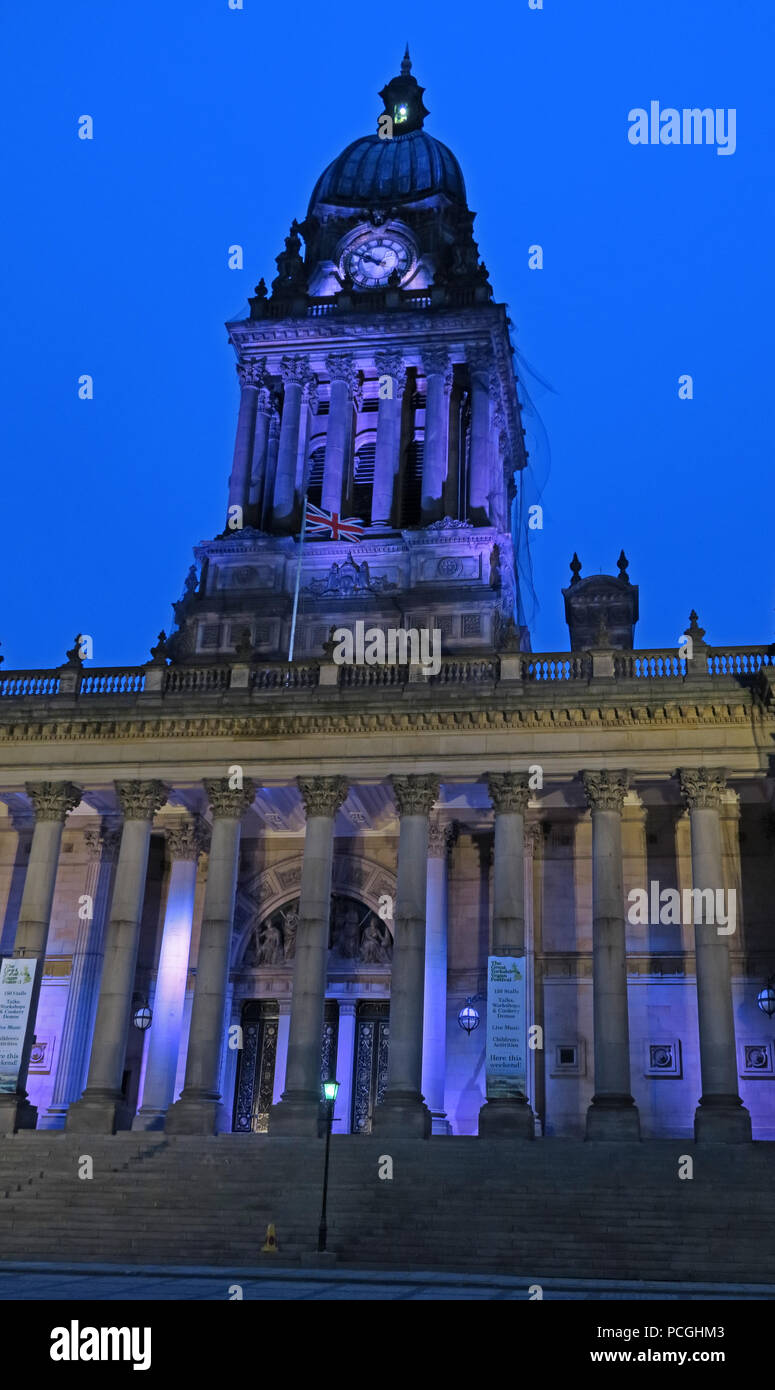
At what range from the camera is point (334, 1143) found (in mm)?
32062

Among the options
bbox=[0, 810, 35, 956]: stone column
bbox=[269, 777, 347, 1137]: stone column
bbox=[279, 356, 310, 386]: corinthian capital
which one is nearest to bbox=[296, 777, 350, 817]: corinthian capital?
bbox=[269, 777, 347, 1137]: stone column

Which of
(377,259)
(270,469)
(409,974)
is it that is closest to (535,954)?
(409,974)

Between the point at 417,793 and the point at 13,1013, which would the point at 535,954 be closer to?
the point at 417,793

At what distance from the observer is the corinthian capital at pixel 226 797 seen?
37.8 metres

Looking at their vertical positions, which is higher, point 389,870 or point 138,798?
point 138,798

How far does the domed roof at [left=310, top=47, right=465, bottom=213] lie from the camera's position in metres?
60.3

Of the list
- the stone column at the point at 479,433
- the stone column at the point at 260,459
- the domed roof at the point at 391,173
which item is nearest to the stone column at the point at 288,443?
the stone column at the point at 260,459

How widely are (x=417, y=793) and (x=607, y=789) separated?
5.41 m

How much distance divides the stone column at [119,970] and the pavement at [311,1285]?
10737 millimetres

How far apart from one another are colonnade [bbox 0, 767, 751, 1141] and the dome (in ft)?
114

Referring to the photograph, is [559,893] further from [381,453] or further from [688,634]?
[381,453]

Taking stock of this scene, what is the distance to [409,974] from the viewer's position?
115ft

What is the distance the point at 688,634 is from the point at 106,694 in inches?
704

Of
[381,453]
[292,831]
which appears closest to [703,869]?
[292,831]
